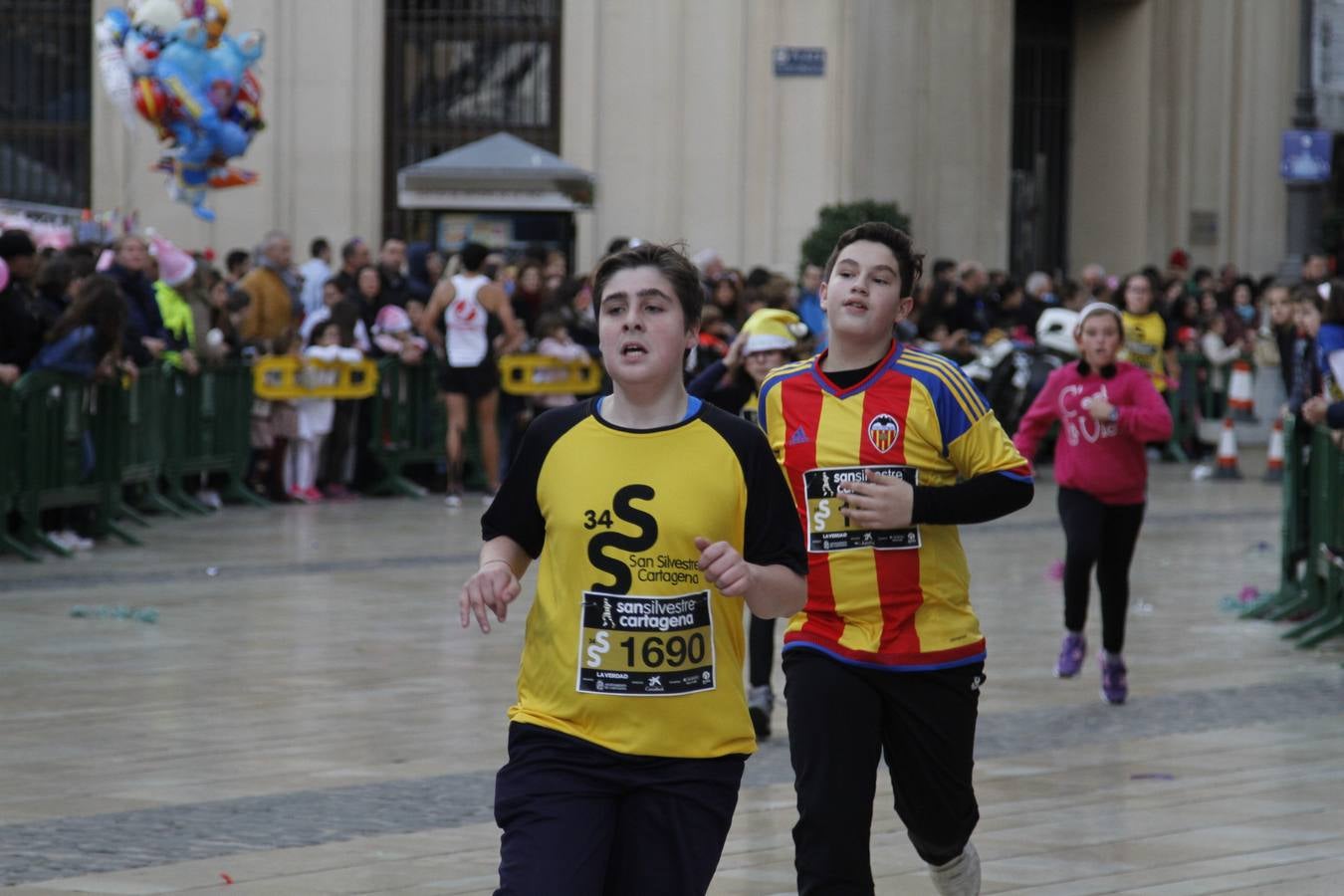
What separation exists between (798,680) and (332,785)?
9.20ft

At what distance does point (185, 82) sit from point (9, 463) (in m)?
5.10

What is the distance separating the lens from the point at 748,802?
8.15 meters

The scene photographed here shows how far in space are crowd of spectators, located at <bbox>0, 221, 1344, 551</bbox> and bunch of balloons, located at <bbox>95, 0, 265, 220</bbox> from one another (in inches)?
33.8

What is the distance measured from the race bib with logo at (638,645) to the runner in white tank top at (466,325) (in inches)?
574

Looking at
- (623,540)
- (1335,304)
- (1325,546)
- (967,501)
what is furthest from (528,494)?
(1325,546)

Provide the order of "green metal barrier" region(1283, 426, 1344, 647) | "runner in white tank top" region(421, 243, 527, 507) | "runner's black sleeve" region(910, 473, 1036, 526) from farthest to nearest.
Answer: "runner in white tank top" region(421, 243, 527, 507) < "green metal barrier" region(1283, 426, 1344, 647) < "runner's black sleeve" region(910, 473, 1036, 526)

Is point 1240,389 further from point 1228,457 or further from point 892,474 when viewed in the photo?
point 892,474

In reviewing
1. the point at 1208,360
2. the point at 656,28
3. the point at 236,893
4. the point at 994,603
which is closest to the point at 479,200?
the point at 656,28

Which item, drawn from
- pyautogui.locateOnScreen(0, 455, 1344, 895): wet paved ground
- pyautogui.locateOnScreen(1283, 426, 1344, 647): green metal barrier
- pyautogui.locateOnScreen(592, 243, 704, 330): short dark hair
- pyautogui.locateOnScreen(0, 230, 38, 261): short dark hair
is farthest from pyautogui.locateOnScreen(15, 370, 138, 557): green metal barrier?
pyautogui.locateOnScreen(592, 243, 704, 330): short dark hair

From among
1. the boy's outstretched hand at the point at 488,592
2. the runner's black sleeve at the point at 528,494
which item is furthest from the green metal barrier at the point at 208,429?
the boy's outstretched hand at the point at 488,592

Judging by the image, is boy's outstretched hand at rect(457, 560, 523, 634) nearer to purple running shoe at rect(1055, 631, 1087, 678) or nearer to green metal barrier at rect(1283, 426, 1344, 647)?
purple running shoe at rect(1055, 631, 1087, 678)

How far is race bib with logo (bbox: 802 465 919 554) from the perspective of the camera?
19.9 ft

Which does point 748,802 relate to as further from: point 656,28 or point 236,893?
point 656,28

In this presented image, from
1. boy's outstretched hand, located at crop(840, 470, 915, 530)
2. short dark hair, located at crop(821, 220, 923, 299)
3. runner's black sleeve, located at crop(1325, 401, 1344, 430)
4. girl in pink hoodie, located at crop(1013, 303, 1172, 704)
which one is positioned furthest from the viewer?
runner's black sleeve, located at crop(1325, 401, 1344, 430)
